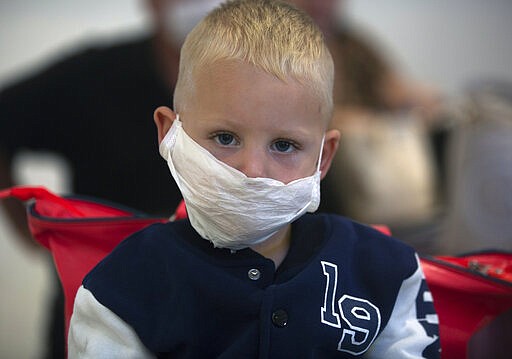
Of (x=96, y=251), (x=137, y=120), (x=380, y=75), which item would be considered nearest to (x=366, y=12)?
(x=380, y=75)

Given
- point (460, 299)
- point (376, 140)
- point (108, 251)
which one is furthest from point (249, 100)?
point (376, 140)

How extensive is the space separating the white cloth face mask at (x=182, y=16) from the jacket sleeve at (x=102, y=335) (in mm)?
1162

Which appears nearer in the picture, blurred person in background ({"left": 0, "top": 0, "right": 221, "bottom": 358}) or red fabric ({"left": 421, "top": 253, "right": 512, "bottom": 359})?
red fabric ({"left": 421, "top": 253, "right": 512, "bottom": 359})

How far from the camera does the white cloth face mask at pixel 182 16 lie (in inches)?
78.3

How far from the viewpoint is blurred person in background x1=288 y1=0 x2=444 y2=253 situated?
2.35m

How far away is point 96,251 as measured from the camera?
3.62 ft

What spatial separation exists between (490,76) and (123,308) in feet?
9.02

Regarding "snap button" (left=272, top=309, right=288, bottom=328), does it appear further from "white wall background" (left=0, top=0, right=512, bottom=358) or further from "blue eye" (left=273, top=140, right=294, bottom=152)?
"white wall background" (left=0, top=0, right=512, bottom=358)

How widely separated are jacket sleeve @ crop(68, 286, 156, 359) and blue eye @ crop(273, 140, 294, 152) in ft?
0.89

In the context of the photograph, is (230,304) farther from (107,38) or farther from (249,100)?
(107,38)

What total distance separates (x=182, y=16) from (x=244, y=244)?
1.22 meters

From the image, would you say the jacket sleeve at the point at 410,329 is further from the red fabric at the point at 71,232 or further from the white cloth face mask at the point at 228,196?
the red fabric at the point at 71,232

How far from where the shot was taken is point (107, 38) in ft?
8.08

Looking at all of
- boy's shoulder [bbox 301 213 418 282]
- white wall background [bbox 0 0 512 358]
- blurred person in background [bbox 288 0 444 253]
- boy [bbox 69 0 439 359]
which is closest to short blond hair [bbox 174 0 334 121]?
boy [bbox 69 0 439 359]
